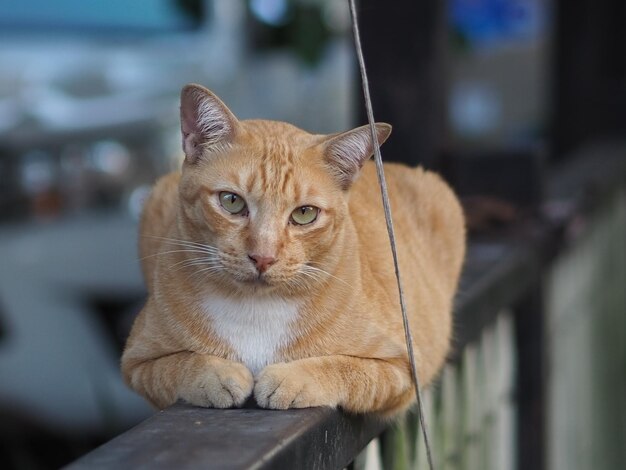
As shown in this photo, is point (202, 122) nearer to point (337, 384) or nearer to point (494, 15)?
point (337, 384)

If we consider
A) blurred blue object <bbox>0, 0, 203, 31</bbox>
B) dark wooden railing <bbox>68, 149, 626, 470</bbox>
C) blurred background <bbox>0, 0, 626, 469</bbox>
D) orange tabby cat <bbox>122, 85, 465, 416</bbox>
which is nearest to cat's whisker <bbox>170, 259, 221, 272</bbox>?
orange tabby cat <bbox>122, 85, 465, 416</bbox>

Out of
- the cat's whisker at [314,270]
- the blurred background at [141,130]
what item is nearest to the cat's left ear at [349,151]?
the cat's whisker at [314,270]

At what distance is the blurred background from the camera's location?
3244 millimetres

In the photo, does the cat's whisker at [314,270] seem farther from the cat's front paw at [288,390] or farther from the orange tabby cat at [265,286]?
the cat's front paw at [288,390]

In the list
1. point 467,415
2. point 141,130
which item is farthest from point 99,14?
point 467,415

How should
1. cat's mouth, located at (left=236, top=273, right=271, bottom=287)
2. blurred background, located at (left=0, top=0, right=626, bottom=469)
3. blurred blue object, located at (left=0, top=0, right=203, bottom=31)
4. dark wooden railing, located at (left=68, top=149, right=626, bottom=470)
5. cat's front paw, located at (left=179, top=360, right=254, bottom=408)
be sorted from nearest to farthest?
1. dark wooden railing, located at (left=68, top=149, right=626, bottom=470)
2. cat's front paw, located at (left=179, top=360, right=254, bottom=408)
3. cat's mouth, located at (left=236, top=273, right=271, bottom=287)
4. blurred background, located at (left=0, top=0, right=626, bottom=469)
5. blurred blue object, located at (left=0, top=0, right=203, bottom=31)

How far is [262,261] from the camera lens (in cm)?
166

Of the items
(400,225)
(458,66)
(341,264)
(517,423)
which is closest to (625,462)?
(517,423)

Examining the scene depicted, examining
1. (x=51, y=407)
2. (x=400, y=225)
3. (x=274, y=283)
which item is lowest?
(x=51, y=407)

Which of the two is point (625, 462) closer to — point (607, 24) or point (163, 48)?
point (607, 24)

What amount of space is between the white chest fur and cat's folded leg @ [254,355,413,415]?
8 centimetres

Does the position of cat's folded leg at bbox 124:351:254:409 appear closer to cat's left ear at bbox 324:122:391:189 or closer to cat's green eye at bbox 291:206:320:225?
cat's green eye at bbox 291:206:320:225

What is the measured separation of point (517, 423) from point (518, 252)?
→ 0.64 metres

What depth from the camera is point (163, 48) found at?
25.0ft
